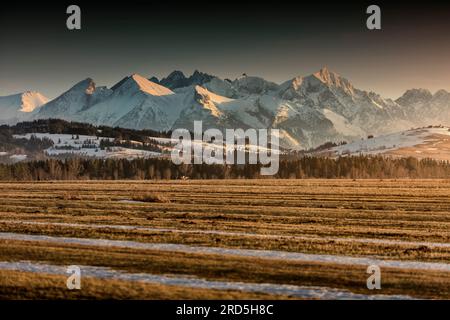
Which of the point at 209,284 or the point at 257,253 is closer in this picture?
the point at 209,284

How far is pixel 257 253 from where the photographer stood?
32312 millimetres

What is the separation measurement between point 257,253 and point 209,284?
8.62m

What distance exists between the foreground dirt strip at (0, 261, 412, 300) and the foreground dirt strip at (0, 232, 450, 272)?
259 inches

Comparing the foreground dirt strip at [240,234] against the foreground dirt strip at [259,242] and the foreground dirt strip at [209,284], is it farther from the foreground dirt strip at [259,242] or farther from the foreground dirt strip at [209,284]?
the foreground dirt strip at [209,284]

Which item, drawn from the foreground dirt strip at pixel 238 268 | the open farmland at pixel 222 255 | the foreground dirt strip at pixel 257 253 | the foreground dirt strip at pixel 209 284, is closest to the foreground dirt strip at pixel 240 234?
the open farmland at pixel 222 255

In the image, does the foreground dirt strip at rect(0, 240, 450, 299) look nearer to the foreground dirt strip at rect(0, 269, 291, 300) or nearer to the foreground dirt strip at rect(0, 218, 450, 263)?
the foreground dirt strip at rect(0, 269, 291, 300)

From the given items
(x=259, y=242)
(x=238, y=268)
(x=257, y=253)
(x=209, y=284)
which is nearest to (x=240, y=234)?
(x=259, y=242)

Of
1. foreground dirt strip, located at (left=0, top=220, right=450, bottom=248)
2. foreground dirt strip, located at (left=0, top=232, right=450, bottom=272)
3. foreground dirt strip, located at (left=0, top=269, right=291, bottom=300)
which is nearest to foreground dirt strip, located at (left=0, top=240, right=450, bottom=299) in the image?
foreground dirt strip, located at (left=0, top=232, right=450, bottom=272)

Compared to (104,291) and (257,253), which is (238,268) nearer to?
(257,253)

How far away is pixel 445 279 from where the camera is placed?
26016mm
